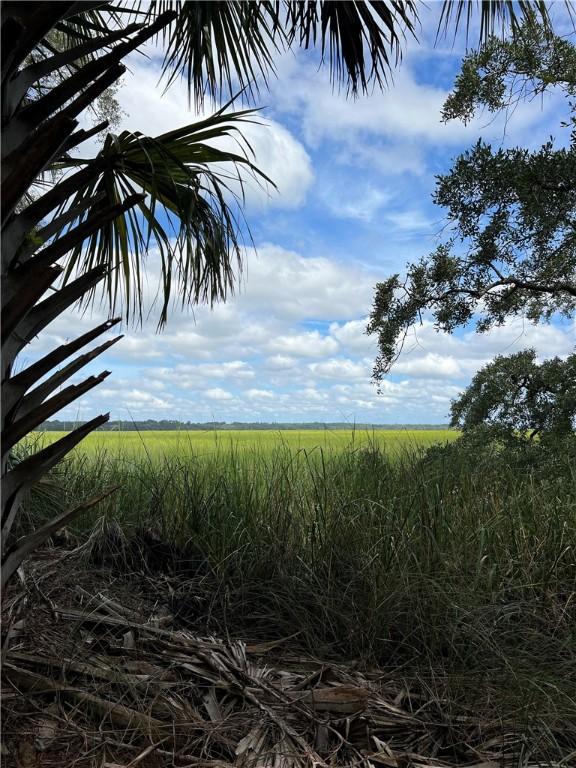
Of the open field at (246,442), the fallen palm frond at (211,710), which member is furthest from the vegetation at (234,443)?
the fallen palm frond at (211,710)

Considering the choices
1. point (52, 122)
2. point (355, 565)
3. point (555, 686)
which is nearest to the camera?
point (52, 122)

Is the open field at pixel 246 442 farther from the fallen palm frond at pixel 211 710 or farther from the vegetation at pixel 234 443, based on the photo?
the fallen palm frond at pixel 211 710

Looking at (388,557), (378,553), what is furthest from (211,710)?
(388,557)

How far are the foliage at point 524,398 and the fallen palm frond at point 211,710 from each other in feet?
11.8

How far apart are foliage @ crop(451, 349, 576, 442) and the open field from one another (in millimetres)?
595

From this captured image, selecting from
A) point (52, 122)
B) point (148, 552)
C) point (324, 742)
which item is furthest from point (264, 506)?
point (52, 122)

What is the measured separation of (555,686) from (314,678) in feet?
3.30

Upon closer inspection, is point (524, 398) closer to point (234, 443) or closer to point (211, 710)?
point (234, 443)

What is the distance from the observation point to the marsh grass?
2807mm

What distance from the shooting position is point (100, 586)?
3.45 meters

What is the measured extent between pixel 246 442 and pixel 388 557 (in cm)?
259

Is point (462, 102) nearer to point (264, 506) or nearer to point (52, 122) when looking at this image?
point (264, 506)

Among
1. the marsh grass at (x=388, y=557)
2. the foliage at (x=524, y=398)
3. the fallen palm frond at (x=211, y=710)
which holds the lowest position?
the fallen palm frond at (x=211, y=710)

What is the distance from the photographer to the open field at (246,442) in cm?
498
